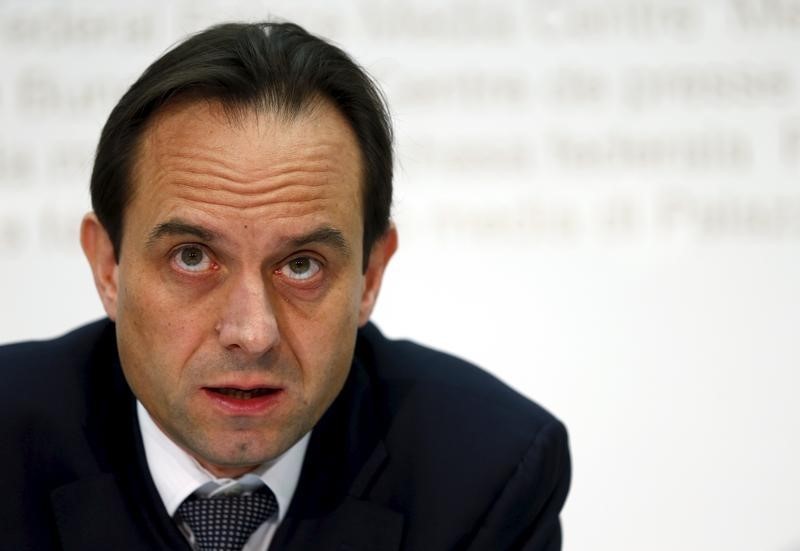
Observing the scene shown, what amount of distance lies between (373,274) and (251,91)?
1.71ft

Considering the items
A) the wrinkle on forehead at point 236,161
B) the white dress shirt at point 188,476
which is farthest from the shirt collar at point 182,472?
the wrinkle on forehead at point 236,161

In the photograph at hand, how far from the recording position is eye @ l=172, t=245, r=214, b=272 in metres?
2.13

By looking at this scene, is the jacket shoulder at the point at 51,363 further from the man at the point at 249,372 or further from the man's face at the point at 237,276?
the man's face at the point at 237,276

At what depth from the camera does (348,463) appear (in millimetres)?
2508

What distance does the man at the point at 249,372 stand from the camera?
2.13 metres

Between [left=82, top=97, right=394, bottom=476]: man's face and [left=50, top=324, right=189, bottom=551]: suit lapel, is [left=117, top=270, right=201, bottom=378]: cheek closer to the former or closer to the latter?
[left=82, top=97, right=394, bottom=476]: man's face

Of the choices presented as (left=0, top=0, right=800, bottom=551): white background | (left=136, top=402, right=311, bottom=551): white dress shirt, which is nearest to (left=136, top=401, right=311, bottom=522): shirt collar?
(left=136, top=402, right=311, bottom=551): white dress shirt

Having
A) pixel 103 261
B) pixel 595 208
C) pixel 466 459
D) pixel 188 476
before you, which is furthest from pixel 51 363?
pixel 595 208

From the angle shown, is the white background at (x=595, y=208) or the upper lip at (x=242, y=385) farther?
the white background at (x=595, y=208)

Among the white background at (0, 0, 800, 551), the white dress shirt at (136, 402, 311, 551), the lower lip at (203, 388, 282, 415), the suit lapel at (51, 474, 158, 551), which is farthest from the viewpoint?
the white background at (0, 0, 800, 551)

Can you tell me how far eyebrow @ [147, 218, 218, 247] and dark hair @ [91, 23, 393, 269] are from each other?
0.15m

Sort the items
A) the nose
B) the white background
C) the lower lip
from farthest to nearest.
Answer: the white background
the lower lip
the nose

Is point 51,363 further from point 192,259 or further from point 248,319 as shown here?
point 248,319

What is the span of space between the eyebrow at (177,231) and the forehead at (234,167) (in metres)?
0.02
